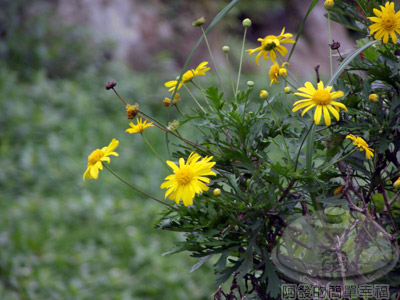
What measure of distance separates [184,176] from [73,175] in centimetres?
329

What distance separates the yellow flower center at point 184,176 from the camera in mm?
834

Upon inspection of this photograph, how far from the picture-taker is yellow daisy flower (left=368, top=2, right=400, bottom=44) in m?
0.85

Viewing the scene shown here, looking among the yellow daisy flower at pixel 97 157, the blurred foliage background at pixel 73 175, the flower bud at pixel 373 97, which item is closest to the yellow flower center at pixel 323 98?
the flower bud at pixel 373 97

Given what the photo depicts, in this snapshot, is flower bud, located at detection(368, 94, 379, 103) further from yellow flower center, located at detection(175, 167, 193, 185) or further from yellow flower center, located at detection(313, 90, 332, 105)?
yellow flower center, located at detection(175, 167, 193, 185)

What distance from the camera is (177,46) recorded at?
6.55 m

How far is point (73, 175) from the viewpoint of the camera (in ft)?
13.0

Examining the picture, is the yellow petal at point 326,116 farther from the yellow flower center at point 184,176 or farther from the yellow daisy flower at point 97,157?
the yellow daisy flower at point 97,157

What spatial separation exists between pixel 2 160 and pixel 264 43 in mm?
3352

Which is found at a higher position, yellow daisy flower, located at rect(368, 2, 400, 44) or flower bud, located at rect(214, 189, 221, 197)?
yellow daisy flower, located at rect(368, 2, 400, 44)

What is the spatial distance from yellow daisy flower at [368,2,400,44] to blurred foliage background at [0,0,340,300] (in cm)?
114

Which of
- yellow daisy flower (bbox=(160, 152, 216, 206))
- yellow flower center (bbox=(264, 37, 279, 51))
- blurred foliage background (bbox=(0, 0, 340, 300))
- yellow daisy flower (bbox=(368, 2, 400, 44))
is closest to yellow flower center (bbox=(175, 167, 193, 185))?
yellow daisy flower (bbox=(160, 152, 216, 206))

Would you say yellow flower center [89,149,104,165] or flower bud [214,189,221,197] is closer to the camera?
flower bud [214,189,221,197]
